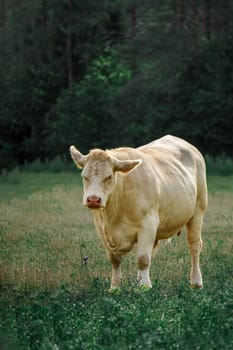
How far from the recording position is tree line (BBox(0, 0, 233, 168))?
36531 mm

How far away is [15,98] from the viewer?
39.1 metres

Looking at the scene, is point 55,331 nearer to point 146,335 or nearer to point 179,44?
point 146,335

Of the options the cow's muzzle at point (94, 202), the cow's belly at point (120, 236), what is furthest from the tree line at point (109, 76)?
the cow's muzzle at point (94, 202)

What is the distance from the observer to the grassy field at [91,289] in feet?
25.1

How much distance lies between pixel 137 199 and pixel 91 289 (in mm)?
1070

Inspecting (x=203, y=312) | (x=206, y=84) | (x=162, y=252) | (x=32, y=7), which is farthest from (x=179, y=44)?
(x=203, y=312)

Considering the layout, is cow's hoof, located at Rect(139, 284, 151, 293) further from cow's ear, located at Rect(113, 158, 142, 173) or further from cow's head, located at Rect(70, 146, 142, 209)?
cow's ear, located at Rect(113, 158, 142, 173)

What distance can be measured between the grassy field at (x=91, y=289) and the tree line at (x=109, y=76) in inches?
518

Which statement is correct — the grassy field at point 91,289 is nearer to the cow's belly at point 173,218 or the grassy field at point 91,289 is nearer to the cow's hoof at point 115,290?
the cow's hoof at point 115,290

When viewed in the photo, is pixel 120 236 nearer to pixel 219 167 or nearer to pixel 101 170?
pixel 101 170

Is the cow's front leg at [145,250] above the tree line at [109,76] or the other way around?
above

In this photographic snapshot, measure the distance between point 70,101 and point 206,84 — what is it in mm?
4414

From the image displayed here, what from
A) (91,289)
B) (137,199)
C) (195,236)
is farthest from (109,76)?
→ (91,289)

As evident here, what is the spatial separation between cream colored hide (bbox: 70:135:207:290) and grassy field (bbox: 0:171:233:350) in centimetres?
34
